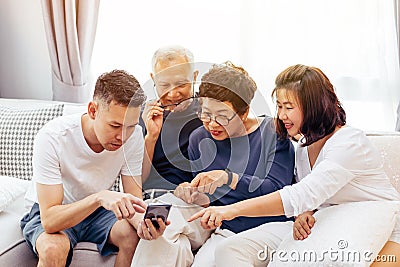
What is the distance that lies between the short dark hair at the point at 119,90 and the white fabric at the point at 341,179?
511 mm

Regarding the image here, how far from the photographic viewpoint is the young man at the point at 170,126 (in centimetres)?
175

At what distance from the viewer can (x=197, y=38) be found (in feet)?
9.45

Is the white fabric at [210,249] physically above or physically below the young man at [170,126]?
below

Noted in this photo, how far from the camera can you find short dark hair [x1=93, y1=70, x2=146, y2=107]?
181 cm

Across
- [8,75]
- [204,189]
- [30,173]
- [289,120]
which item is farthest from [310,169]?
[8,75]

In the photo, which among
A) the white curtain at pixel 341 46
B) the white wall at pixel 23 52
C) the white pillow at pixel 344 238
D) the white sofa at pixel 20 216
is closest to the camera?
the white pillow at pixel 344 238

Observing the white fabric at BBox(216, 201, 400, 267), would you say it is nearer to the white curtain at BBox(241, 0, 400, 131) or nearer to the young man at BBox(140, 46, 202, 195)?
the young man at BBox(140, 46, 202, 195)

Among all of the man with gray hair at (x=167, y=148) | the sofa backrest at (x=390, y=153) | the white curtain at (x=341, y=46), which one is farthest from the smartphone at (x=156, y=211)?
the white curtain at (x=341, y=46)

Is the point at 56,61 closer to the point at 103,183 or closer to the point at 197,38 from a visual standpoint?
the point at 197,38

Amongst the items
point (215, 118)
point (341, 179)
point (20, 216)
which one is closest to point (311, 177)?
point (341, 179)

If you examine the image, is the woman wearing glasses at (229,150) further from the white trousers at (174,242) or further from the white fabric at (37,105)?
the white fabric at (37,105)

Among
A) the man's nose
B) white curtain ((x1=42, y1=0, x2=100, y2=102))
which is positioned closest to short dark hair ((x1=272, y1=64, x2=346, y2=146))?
the man's nose

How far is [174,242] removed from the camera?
6.13 ft

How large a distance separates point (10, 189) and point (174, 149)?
2.59 ft
